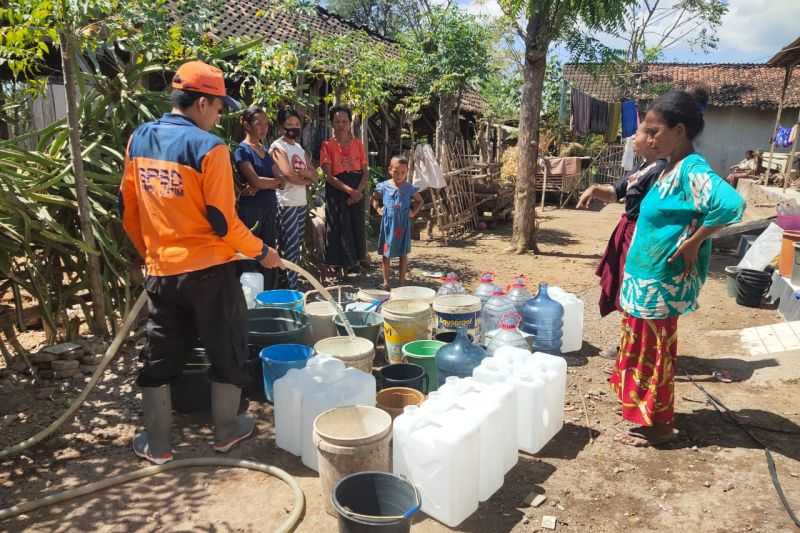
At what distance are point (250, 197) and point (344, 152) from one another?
60.8 inches

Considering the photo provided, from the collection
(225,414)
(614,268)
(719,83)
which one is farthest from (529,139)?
(719,83)

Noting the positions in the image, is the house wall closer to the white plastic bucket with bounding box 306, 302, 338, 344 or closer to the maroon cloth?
the maroon cloth

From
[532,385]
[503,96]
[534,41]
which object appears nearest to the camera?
[532,385]

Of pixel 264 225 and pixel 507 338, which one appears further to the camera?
pixel 264 225

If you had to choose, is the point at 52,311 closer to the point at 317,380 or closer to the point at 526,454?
the point at 317,380

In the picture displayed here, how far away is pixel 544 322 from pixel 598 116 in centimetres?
1561

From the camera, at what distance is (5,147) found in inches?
166

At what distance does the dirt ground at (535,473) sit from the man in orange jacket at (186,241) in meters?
0.35

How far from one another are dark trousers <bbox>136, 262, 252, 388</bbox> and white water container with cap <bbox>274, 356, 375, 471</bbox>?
0.25 meters

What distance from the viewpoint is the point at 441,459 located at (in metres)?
2.50

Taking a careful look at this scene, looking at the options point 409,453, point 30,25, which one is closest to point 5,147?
point 30,25

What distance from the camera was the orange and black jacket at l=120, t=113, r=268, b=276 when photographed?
2.67 m

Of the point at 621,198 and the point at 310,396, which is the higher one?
the point at 621,198

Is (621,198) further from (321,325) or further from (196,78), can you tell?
(196,78)
